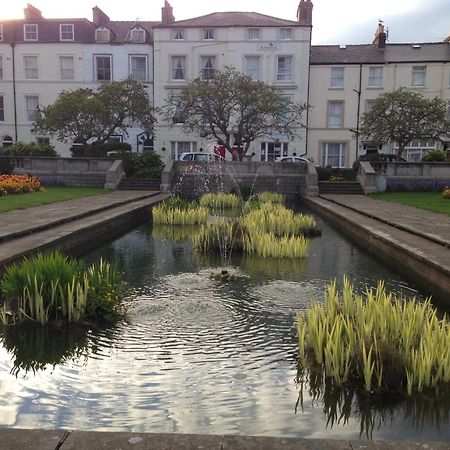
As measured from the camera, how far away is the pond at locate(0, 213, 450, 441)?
11.4 ft

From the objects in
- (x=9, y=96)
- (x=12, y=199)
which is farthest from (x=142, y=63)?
(x=12, y=199)

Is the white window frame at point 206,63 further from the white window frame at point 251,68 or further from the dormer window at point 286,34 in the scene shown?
the dormer window at point 286,34

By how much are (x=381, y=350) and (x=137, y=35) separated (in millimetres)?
43875

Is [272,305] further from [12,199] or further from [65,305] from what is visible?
[12,199]

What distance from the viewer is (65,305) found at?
5.34 metres

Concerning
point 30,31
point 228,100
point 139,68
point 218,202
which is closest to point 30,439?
point 218,202

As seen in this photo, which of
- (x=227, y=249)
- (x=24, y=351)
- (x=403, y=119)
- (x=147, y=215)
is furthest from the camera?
(x=403, y=119)

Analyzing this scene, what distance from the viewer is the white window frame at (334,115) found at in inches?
1644

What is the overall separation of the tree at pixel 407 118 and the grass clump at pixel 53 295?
2725 cm

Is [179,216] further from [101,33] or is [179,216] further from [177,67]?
[101,33]

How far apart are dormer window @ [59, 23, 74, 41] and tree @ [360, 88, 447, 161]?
27846 millimetres

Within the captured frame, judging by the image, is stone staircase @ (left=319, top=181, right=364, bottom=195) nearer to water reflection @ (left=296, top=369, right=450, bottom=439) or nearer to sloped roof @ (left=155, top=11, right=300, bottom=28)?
sloped roof @ (left=155, top=11, right=300, bottom=28)

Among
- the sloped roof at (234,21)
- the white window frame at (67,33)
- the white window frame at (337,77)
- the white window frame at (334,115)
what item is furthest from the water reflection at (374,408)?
the white window frame at (67,33)

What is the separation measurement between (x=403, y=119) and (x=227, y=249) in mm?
23043
